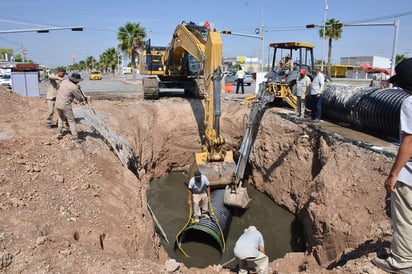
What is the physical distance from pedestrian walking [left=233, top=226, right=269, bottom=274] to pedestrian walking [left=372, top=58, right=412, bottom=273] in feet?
7.47

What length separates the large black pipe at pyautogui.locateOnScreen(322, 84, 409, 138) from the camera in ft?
28.7

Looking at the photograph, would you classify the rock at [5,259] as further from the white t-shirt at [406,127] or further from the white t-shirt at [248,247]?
the white t-shirt at [406,127]

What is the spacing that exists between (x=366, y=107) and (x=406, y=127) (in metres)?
6.80

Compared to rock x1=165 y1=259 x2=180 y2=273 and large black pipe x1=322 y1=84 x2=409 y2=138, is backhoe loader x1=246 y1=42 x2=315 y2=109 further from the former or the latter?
rock x1=165 y1=259 x2=180 y2=273

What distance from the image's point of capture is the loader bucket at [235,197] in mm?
10297

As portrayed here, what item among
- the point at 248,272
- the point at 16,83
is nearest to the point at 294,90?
the point at 248,272

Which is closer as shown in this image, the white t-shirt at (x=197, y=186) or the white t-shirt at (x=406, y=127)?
the white t-shirt at (x=406, y=127)

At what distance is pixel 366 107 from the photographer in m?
9.66

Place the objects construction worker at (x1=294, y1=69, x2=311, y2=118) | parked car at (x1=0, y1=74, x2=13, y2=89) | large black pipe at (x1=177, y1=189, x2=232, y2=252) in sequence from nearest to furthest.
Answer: large black pipe at (x1=177, y1=189, x2=232, y2=252) → construction worker at (x1=294, y1=69, x2=311, y2=118) → parked car at (x1=0, y1=74, x2=13, y2=89)

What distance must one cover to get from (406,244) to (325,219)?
386 centimetres

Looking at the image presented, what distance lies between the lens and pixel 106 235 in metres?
5.86

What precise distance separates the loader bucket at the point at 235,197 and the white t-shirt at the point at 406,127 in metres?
6.96

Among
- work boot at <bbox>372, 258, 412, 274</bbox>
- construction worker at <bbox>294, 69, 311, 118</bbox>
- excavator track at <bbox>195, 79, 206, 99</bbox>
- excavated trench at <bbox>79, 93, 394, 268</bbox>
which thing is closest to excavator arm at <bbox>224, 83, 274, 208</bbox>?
excavated trench at <bbox>79, 93, 394, 268</bbox>

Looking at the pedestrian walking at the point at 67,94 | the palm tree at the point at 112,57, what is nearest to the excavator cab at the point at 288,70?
the pedestrian walking at the point at 67,94
